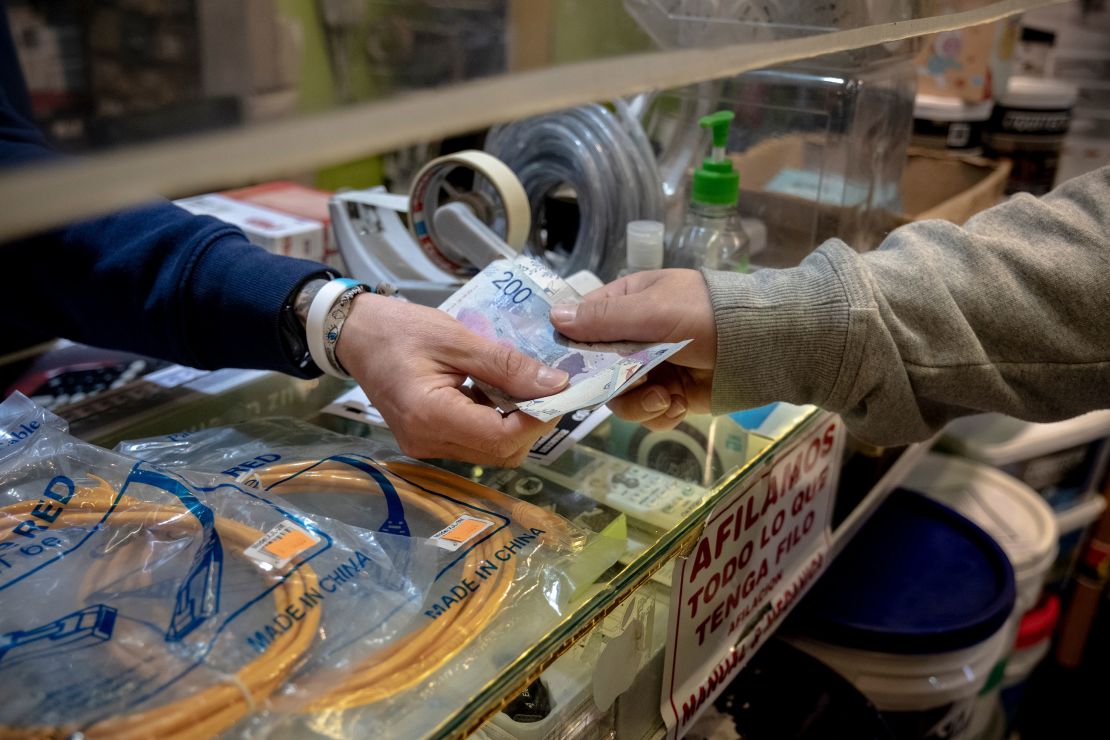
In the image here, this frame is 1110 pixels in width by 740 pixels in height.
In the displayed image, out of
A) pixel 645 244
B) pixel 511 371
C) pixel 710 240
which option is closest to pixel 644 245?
pixel 645 244

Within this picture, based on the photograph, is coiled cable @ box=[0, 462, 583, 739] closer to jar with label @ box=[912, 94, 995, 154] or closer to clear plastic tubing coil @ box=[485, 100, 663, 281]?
clear plastic tubing coil @ box=[485, 100, 663, 281]

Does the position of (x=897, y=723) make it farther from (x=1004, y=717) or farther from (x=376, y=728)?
(x=376, y=728)

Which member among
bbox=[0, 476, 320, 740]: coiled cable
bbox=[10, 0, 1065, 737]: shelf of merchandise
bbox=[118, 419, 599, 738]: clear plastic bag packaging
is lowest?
bbox=[118, 419, 599, 738]: clear plastic bag packaging

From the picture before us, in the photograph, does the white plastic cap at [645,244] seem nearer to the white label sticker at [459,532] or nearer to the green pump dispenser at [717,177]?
the green pump dispenser at [717,177]

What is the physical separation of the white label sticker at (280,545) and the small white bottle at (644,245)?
20.4 inches

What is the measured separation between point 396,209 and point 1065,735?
1.80 meters

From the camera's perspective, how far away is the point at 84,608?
55 cm

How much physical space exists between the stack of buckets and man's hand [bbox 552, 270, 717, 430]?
0.50 m

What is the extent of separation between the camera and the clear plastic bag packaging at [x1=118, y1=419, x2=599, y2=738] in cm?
53

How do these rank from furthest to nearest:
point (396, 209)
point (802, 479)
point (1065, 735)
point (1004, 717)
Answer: point (1065, 735) < point (1004, 717) < point (396, 209) < point (802, 479)

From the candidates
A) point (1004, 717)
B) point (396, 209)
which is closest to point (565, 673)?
point (396, 209)

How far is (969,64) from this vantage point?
5.47 ft

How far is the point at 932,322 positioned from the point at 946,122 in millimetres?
1017

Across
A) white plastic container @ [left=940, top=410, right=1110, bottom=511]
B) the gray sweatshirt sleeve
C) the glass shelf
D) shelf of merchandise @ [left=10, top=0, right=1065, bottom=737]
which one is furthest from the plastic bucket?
the glass shelf
